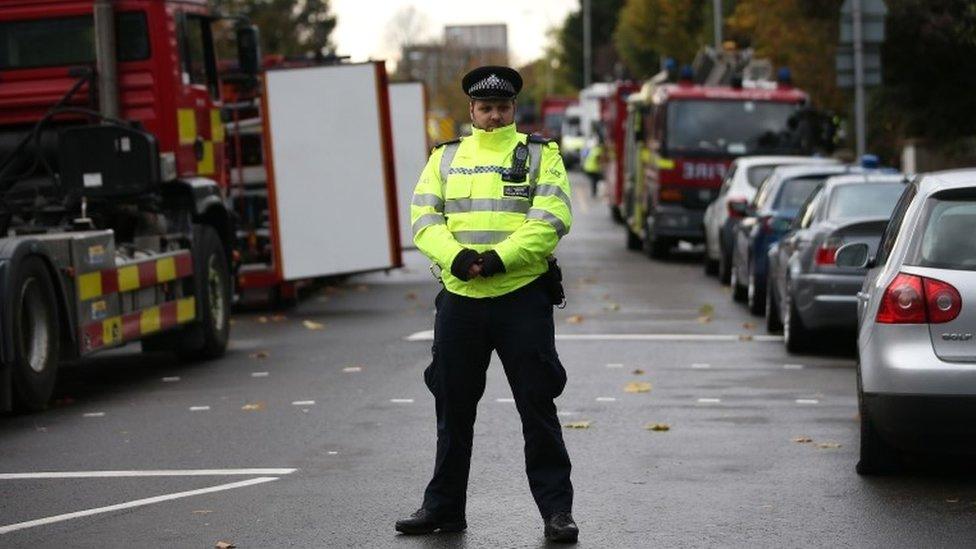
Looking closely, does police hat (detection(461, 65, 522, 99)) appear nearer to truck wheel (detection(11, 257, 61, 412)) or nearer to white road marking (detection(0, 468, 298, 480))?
white road marking (detection(0, 468, 298, 480))

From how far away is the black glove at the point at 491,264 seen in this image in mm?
8164

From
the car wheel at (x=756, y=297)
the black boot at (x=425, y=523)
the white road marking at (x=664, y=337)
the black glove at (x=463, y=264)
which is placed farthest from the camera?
the car wheel at (x=756, y=297)

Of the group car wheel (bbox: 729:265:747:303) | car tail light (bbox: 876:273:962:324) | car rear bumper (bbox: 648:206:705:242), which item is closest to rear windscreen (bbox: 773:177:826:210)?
car wheel (bbox: 729:265:747:303)

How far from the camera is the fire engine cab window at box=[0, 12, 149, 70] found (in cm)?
1647

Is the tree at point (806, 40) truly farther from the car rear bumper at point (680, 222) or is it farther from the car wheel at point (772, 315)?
the car wheel at point (772, 315)

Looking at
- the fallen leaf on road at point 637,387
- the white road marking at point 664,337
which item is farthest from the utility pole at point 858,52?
the fallen leaf on road at point 637,387

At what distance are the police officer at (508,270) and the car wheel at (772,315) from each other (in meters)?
10.3

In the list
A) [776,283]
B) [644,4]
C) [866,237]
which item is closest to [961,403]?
[866,237]

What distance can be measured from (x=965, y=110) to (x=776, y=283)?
51.9 ft

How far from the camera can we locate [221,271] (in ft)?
58.6

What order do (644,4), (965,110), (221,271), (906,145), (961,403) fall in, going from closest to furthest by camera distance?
1. (961,403)
2. (221,271)
3. (965,110)
4. (906,145)
5. (644,4)

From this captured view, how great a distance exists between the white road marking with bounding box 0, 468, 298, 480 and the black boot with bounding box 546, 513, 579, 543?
243 centimetres

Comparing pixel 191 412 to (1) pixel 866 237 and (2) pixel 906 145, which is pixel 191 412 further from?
(2) pixel 906 145

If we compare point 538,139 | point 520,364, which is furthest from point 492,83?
point 520,364
